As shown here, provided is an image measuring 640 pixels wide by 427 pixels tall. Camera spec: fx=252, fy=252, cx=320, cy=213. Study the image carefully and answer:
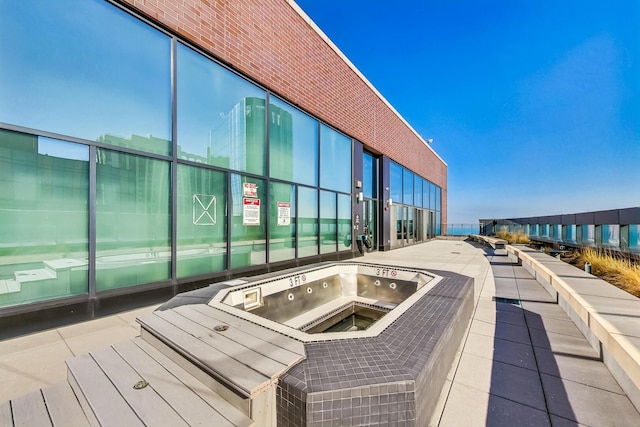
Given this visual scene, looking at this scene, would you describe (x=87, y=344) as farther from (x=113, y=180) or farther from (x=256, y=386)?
(x=256, y=386)

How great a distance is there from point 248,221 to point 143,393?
391cm

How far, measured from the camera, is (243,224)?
5.13m

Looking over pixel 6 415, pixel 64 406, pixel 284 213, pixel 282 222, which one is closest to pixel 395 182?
pixel 284 213

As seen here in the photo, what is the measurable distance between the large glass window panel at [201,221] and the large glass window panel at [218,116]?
322mm

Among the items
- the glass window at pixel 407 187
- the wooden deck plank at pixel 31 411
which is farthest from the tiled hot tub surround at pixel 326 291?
the glass window at pixel 407 187

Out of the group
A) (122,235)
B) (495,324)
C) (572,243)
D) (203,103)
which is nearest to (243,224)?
(122,235)

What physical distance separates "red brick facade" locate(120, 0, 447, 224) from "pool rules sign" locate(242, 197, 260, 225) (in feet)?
8.65

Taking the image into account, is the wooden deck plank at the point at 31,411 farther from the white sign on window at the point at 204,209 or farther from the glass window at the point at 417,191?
the glass window at the point at 417,191

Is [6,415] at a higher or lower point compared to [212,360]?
lower

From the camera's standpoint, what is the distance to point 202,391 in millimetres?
1505

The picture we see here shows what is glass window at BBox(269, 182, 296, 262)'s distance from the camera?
5.80 metres

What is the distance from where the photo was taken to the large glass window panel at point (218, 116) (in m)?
4.32

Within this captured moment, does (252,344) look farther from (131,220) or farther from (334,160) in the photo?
(334,160)

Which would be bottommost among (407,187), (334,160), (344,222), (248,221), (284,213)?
(344,222)
